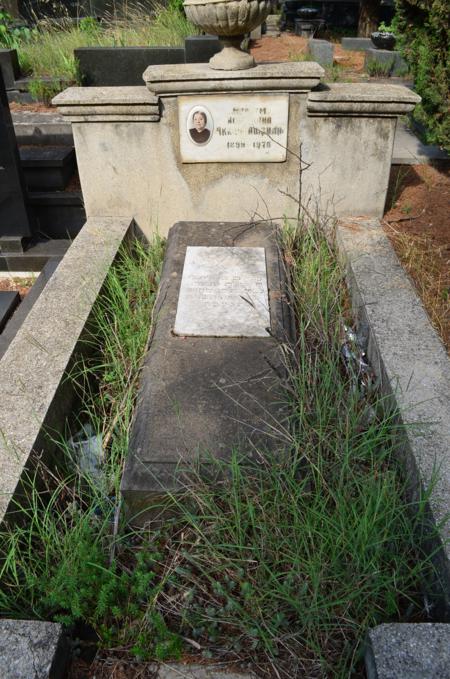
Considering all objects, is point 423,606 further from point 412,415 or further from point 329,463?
point 412,415

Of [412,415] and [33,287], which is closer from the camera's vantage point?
[412,415]

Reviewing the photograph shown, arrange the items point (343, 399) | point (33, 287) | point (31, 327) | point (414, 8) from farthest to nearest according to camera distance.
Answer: point (414, 8) → point (33, 287) → point (31, 327) → point (343, 399)

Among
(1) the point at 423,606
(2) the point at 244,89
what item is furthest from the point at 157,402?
(2) the point at 244,89

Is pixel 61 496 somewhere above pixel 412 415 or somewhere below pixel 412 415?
below

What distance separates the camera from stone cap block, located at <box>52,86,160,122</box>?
12.2 feet

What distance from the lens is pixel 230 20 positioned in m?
3.50

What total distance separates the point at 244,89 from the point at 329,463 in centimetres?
257

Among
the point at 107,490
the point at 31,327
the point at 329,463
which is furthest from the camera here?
the point at 31,327

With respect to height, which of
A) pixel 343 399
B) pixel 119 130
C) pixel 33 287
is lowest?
pixel 33 287

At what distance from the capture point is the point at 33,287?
4008 mm

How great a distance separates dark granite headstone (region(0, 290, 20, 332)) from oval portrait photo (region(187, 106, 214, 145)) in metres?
1.60

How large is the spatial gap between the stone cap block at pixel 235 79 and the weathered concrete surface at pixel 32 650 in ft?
10.3

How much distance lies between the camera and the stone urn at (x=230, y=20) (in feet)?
11.3

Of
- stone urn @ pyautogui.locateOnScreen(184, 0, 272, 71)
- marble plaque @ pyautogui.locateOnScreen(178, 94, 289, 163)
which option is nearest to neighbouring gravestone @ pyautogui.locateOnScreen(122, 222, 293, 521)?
marble plaque @ pyautogui.locateOnScreen(178, 94, 289, 163)
